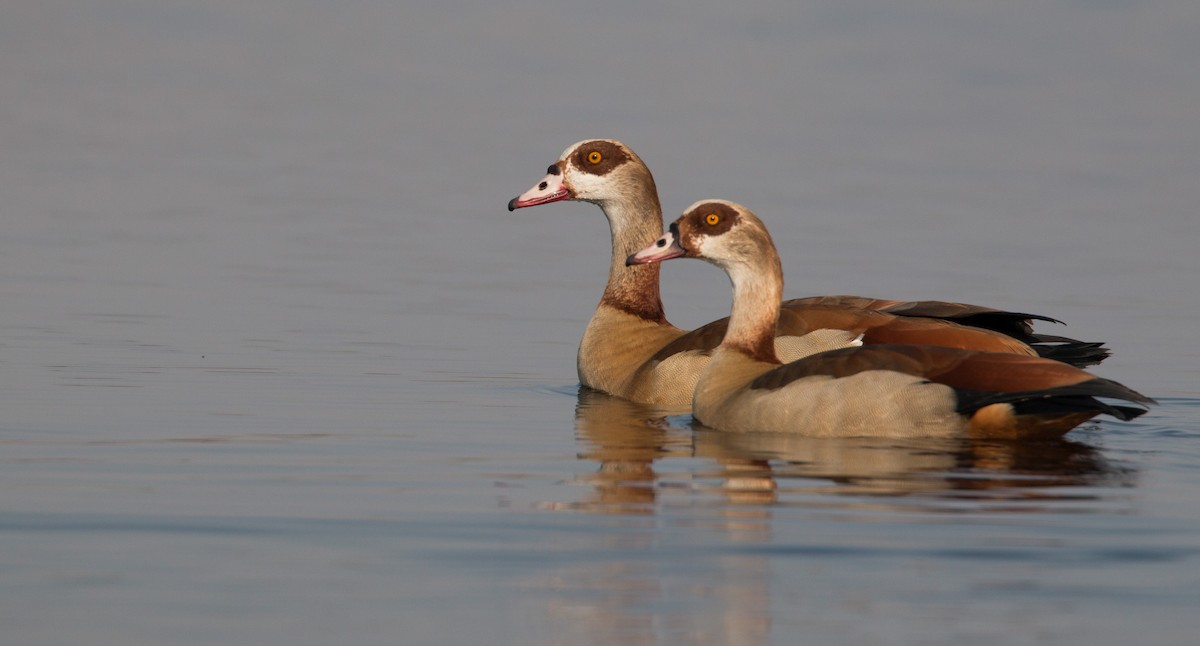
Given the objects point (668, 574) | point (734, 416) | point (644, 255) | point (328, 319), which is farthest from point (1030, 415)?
point (328, 319)

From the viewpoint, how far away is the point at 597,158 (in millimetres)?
16562

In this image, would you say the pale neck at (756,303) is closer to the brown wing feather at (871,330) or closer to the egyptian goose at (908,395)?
the egyptian goose at (908,395)

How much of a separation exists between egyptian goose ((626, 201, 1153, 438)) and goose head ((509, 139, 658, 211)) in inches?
151

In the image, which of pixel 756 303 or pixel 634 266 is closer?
pixel 756 303

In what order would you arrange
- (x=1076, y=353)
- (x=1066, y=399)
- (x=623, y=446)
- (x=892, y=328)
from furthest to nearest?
(x=892, y=328), (x=1076, y=353), (x=623, y=446), (x=1066, y=399)

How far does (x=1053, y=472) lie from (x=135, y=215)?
1804 cm

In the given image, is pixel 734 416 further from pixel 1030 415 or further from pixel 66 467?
pixel 66 467

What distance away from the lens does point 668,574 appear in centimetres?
812

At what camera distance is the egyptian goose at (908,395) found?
11312mm

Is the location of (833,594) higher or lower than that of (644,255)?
lower

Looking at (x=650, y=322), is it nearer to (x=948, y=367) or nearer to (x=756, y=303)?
(x=756, y=303)

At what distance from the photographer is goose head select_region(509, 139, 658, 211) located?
54.1 feet

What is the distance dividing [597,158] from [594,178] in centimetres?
16

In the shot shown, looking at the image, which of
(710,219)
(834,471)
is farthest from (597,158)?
(834,471)
